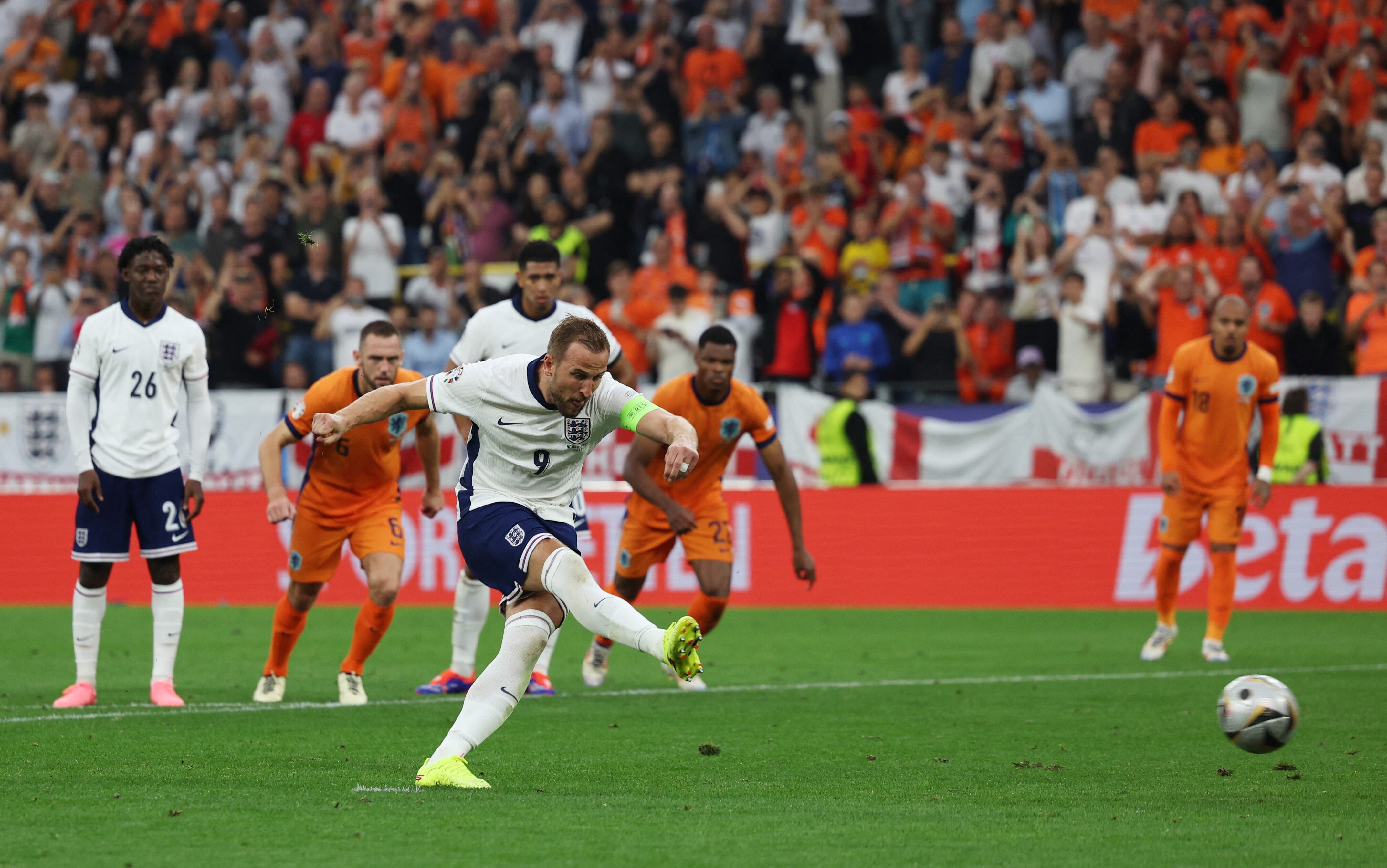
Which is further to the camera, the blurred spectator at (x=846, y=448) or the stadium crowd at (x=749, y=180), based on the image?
the stadium crowd at (x=749, y=180)

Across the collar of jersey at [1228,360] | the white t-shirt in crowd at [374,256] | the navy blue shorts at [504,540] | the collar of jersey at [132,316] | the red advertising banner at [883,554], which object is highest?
the white t-shirt in crowd at [374,256]

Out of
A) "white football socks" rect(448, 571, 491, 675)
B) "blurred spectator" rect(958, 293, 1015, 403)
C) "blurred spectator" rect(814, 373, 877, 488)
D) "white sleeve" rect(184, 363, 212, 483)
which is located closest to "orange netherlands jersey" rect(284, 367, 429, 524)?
"white sleeve" rect(184, 363, 212, 483)

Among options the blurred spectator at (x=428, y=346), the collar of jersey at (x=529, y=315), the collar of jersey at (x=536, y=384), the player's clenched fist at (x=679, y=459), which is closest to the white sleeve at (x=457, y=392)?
the collar of jersey at (x=536, y=384)

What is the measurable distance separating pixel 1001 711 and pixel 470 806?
4175 millimetres

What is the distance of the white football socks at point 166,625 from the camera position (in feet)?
31.5

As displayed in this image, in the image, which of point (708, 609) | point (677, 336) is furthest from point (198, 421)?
point (677, 336)

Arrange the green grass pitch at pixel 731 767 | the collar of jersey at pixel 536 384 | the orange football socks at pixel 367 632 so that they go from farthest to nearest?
the orange football socks at pixel 367 632, the collar of jersey at pixel 536 384, the green grass pitch at pixel 731 767

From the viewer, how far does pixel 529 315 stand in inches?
400

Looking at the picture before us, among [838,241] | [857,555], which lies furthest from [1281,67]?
[857,555]

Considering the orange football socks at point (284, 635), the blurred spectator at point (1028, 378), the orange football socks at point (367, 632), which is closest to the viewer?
the orange football socks at point (367, 632)

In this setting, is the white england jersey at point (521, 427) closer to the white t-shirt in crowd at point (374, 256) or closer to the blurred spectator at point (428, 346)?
the blurred spectator at point (428, 346)

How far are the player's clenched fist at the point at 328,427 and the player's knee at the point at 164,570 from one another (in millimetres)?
3758

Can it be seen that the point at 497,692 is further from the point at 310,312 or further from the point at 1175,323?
the point at 310,312

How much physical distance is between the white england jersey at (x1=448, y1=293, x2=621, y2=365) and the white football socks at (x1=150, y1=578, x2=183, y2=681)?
216cm
